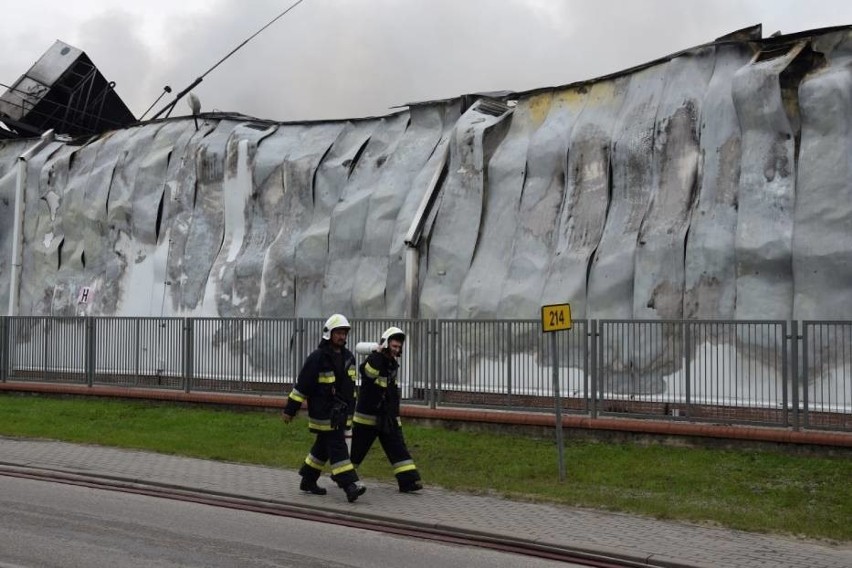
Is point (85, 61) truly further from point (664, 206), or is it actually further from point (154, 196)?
point (664, 206)

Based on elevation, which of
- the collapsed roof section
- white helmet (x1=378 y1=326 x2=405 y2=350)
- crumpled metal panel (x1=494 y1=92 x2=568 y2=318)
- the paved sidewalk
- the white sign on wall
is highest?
the collapsed roof section

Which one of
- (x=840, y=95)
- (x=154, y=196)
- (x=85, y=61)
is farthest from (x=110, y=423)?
(x=85, y=61)

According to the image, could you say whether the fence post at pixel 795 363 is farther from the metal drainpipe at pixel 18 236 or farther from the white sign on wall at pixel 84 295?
the metal drainpipe at pixel 18 236

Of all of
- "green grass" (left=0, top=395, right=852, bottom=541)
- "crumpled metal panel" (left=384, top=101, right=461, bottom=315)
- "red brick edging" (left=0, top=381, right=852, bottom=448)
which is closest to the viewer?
"green grass" (left=0, top=395, right=852, bottom=541)

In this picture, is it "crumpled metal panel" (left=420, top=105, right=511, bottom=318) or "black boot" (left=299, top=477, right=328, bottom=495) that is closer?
"black boot" (left=299, top=477, right=328, bottom=495)

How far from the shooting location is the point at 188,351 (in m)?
19.1

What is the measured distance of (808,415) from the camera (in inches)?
479

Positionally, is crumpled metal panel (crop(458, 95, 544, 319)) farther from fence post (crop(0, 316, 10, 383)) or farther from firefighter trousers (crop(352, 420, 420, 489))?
fence post (crop(0, 316, 10, 383))

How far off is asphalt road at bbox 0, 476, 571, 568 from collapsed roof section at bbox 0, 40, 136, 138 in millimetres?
22397

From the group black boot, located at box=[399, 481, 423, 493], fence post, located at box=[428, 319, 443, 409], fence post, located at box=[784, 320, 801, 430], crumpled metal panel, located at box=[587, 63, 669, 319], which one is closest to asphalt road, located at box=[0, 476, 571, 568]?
black boot, located at box=[399, 481, 423, 493]

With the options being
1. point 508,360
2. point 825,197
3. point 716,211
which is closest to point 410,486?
point 508,360

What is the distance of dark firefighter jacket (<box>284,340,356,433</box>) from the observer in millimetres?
9969

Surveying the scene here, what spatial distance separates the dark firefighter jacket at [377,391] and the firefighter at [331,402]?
8.6 inches

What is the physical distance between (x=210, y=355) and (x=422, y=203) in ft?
16.0
